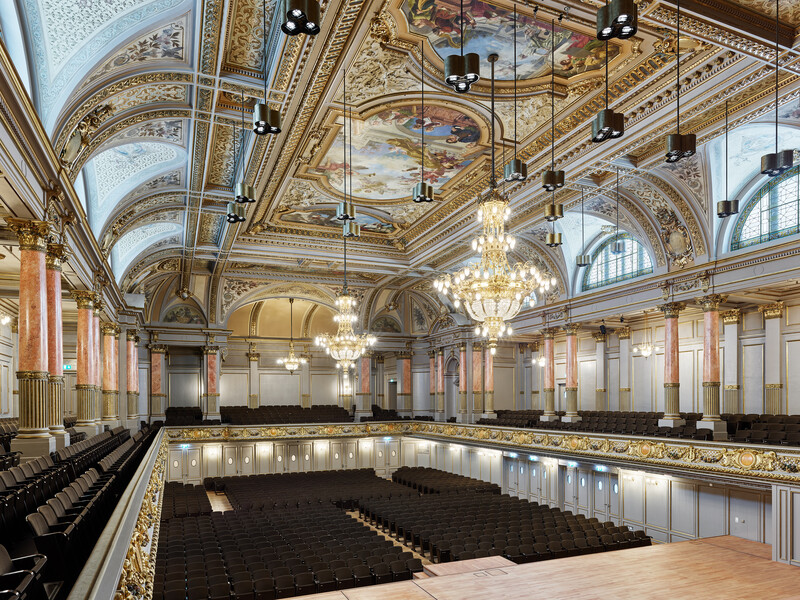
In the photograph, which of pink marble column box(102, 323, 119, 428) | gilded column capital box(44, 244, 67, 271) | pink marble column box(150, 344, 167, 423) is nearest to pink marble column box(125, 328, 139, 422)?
pink marble column box(150, 344, 167, 423)

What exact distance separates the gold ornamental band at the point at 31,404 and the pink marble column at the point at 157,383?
17542 millimetres

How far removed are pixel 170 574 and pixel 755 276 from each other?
13.9 metres

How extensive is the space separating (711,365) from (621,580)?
7.95 m

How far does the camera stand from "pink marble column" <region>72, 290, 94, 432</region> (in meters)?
13.1

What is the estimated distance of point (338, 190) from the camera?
1600 centimetres

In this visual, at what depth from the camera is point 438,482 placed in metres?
20.4

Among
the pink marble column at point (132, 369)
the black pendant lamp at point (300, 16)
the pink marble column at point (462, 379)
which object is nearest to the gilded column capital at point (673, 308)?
the pink marble column at point (462, 379)

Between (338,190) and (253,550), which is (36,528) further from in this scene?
(338,190)

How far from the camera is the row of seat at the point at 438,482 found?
19.5 m

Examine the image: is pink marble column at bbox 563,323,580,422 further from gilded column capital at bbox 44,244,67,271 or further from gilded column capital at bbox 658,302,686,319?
gilded column capital at bbox 44,244,67,271

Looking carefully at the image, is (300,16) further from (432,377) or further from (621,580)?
(432,377)

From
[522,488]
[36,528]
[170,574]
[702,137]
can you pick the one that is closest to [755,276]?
[702,137]

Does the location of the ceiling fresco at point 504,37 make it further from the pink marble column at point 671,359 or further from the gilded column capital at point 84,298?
the gilded column capital at point 84,298

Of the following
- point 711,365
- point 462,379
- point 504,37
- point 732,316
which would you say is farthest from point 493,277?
point 462,379
